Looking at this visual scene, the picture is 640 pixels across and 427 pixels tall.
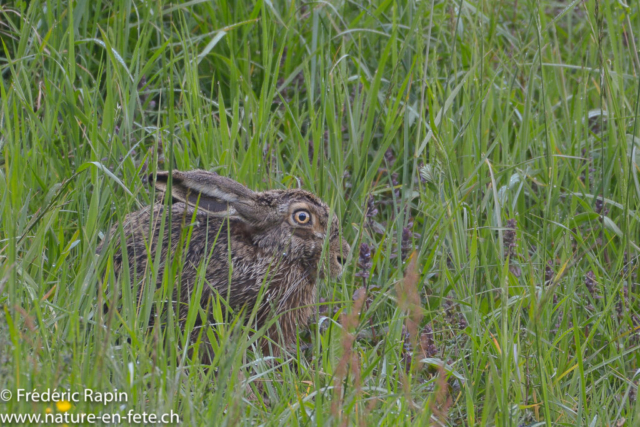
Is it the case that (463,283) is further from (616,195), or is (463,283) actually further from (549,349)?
(616,195)

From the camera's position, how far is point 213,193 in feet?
13.2

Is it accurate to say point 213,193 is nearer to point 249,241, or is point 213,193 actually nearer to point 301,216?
point 249,241

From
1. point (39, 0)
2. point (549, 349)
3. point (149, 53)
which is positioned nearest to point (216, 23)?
point (149, 53)

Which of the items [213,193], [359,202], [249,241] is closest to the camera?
[213,193]

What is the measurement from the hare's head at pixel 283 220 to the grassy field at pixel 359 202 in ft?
0.57

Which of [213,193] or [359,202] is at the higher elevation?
[213,193]

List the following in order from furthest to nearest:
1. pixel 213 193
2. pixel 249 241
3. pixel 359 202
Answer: pixel 359 202 < pixel 249 241 < pixel 213 193

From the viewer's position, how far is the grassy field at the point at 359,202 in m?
2.97

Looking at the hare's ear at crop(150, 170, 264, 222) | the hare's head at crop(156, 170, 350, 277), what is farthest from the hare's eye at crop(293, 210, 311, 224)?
the hare's ear at crop(150, 170, 264, 222)

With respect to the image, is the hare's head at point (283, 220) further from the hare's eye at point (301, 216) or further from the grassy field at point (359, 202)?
the grassy field at point (359, 202)

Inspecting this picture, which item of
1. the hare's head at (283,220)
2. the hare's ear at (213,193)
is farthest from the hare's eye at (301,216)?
the hare's ear at (213,193)

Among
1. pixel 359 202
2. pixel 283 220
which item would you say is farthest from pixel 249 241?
pixel 359 202

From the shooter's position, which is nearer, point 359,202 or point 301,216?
point 301,216

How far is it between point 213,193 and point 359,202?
A: 1.01 meters
